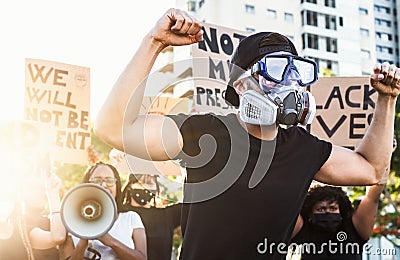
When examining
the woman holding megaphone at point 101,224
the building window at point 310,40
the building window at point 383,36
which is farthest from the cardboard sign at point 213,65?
the building window at point 383,36

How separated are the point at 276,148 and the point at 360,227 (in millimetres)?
2252

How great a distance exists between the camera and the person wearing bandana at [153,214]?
4.51m

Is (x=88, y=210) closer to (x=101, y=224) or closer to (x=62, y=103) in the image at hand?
(x=101, y=224)

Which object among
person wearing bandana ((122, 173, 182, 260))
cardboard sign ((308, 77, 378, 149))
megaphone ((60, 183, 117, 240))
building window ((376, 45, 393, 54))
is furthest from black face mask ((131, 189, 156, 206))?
building window ((376, 45, 393, 54))

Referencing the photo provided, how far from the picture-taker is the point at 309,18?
34812 mm

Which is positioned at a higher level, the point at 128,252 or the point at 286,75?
the point at 286,75

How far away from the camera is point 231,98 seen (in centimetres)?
239

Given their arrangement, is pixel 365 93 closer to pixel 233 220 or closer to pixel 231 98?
pixel 231 98

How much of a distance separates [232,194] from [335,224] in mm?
2428

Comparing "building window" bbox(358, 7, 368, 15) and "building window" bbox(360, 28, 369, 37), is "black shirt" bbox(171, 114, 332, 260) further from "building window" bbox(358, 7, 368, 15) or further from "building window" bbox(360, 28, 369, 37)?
"building window" bbox(358, 7, 368, 15)

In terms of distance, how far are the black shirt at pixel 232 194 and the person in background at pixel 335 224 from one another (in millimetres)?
2156

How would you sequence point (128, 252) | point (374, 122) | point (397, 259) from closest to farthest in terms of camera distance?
1. point (374, 122)
2. point (128, 252)
3. point (397, 259)

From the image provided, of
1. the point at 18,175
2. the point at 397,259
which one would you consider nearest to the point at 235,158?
the point at 18,175

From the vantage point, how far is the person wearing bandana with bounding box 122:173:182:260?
4512mm
